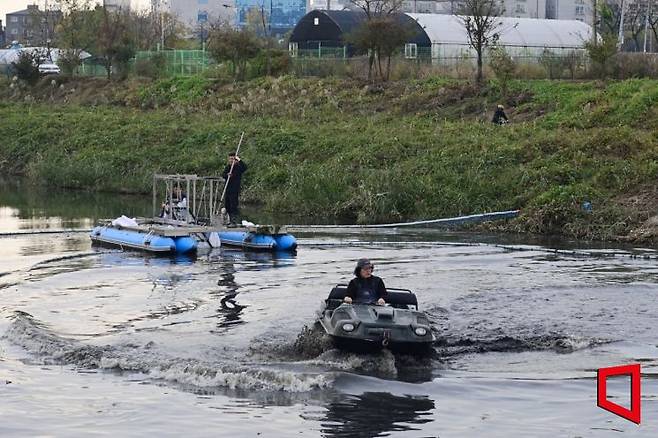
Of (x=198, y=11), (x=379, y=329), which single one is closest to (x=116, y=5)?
(x=198, y=11)

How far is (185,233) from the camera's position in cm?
2806

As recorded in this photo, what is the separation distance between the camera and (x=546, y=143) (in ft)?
122

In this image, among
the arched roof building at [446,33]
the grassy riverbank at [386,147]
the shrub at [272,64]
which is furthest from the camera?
the arched roof building at [446,33]

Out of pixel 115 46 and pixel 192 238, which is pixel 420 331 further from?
pixel 115 46

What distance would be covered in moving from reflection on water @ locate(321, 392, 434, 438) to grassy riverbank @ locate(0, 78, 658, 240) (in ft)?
55.6

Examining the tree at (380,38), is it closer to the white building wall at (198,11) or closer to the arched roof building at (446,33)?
the arched roof building at (446,33)

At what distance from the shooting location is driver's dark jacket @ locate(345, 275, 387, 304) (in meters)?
18.0

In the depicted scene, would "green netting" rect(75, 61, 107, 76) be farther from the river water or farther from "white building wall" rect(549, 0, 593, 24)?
"white building wall" rect(549, 0, 593, 24)

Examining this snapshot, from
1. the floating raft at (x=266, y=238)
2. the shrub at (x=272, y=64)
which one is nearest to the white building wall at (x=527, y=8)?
the shrub at (x=272, y=64)

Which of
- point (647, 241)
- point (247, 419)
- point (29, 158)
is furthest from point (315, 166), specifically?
point (247, 419)

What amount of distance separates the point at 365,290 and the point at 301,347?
1.31 m


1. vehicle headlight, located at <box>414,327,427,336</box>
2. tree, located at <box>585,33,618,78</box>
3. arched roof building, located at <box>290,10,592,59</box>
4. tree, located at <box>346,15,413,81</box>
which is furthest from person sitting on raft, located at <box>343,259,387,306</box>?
arched roof building, located at <box>290,10,592,59</box>

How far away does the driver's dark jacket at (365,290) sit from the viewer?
711 inches

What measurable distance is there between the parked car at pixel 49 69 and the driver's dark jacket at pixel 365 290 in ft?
191
